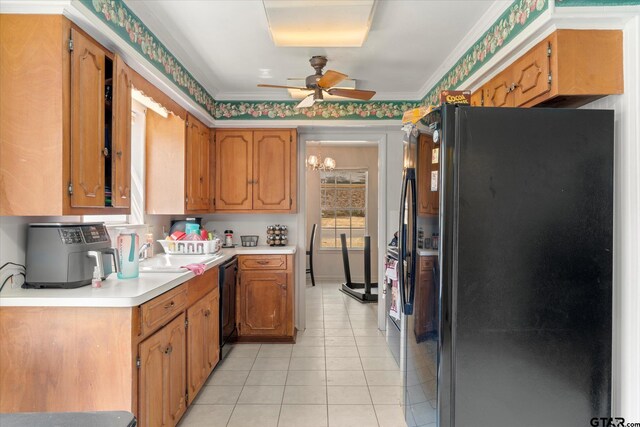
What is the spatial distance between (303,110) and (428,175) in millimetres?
2470

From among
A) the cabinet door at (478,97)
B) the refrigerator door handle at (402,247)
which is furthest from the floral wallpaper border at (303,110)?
the refrigerator door handle at (402,247)

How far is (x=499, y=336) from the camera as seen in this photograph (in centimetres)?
171

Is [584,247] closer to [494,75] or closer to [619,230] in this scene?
[619,230]

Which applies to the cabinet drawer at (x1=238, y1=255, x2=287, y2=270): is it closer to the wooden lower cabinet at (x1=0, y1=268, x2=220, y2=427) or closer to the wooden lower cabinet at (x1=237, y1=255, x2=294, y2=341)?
the wooden lower cabinet at (x1=237, y1=255, x2=294, y2=341)

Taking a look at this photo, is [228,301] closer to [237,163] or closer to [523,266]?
[237,163]

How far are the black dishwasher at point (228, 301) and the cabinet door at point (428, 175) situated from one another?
1.94 metres

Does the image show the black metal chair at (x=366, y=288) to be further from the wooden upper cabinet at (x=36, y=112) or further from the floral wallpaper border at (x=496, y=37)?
the wooden upper cabinet at (x=36, y=112)

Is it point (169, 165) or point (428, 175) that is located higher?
point (169, 165)

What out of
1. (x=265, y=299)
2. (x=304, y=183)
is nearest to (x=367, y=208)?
(x=304, y=183)

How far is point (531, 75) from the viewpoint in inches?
78.4

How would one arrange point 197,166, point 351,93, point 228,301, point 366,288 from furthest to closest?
point 366,288 < point 197,166 < point 228,301 < point 351,93

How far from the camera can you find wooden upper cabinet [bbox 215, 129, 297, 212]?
408 cm

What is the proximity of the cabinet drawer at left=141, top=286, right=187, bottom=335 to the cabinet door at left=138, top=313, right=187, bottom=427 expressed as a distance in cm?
5

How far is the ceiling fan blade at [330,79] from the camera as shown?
107 inches
